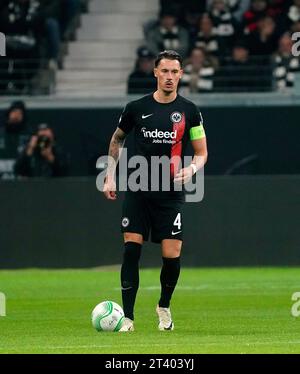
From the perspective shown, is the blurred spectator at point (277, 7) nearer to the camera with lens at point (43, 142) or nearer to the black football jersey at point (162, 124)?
the camera with lens at point (43, 142)

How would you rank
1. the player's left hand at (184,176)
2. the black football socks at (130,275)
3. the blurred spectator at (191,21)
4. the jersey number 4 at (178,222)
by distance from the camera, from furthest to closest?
the blurred spectator at (191,21) → the jersey number 4 at (178,222) → the black football socks at (130,275) → the player's left hand at (184,176)

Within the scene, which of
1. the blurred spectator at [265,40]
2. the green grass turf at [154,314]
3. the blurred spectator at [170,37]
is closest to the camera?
the green grass turf at [154,314]

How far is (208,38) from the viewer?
24.6 m

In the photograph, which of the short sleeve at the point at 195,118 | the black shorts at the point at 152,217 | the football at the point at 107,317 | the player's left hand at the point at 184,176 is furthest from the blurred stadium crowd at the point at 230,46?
the football at the point at 107,317

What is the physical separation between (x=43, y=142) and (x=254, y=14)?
5.20 m

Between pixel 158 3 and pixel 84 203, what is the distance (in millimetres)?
6656

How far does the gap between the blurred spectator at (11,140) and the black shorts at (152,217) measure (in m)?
10.7


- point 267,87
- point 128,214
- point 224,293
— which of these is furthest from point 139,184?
point 267,87

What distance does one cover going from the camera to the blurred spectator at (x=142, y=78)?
78.5 feet

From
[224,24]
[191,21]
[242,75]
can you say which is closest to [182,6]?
[191,21]

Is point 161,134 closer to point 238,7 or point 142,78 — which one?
point 142,78

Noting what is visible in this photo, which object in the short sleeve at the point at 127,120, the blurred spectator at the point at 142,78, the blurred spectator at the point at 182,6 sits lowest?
the blurred spectator at the point at 142,78

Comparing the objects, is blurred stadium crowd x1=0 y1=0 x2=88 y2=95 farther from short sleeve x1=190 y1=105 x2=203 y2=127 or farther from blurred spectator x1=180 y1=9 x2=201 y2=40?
short sleeve x1=190 y1=105 x2=203 y2=127
